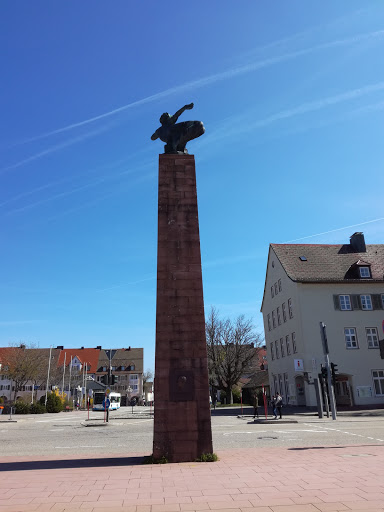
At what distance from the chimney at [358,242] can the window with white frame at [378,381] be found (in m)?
12.3

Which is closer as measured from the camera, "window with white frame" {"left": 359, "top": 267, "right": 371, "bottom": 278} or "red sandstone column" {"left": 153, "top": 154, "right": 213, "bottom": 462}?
"red sandstone column" {"left": 153, "top": 154, "right": 213, "bottom": 462}

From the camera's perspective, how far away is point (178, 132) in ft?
40.8

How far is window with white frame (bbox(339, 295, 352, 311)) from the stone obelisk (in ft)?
93.0

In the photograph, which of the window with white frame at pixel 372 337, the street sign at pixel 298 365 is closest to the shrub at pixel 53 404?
the street sign at pixel 298 365

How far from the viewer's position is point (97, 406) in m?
50.8

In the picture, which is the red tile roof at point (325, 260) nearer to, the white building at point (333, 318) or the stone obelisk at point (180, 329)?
the white building at point (333, 318)

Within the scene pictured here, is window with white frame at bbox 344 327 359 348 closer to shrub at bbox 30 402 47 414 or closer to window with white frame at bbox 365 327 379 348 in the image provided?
window with white frame at bbox 365 327 379 348

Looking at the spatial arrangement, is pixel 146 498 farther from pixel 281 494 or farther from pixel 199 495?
pixel 281 494

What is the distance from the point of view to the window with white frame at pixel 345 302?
36.2 meters

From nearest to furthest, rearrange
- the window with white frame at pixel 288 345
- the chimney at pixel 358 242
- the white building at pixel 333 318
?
the white building at pixel 333 318, the window with white frame at pixel 288 345, the chimney at pixel 358 242

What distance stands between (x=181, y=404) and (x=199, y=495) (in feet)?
11.6

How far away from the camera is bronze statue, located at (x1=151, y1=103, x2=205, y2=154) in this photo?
12352 mm

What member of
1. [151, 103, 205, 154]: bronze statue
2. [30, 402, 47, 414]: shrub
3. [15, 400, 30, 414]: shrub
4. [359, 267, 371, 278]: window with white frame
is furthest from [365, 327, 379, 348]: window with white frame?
[15, 400, 30, 414]: shrub

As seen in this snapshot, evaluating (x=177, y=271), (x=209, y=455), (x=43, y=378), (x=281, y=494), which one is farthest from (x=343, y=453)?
(x=43, y=378)
